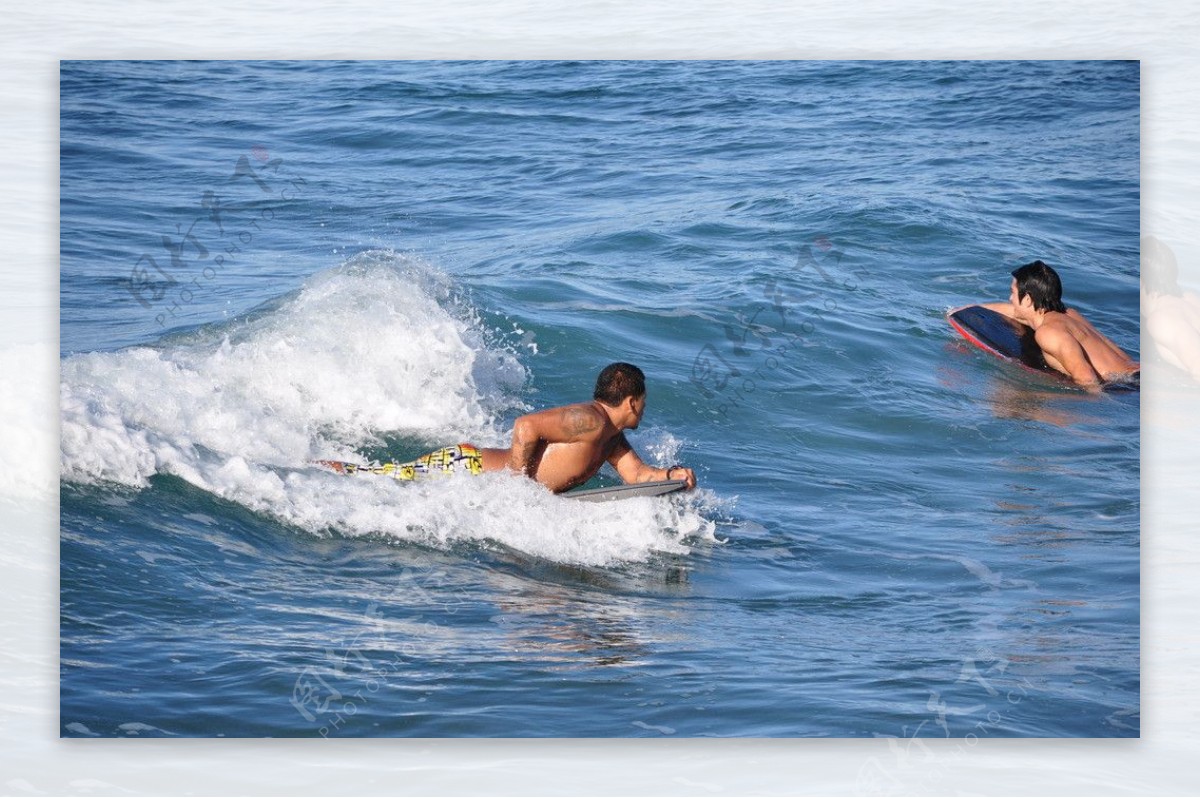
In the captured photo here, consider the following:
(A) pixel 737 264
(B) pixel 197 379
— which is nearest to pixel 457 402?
(B) pixel 197 379

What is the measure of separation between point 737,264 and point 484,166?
4.87 feet

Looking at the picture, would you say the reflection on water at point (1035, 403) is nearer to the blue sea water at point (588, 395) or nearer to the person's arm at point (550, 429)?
the blue sea water at point (588, 395)

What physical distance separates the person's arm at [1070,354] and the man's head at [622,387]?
243cm

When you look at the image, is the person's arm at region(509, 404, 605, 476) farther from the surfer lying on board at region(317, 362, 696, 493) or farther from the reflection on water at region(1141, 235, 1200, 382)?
the reflection on water at region(1141, 235, 1200, 382)

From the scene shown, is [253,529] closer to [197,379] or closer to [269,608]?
[269,608]

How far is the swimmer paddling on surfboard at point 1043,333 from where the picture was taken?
6.86 meters

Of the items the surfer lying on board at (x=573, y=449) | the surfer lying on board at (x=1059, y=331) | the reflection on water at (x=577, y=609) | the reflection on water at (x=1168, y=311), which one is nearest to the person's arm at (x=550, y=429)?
the surfer lying on board at (x=573, y=449)

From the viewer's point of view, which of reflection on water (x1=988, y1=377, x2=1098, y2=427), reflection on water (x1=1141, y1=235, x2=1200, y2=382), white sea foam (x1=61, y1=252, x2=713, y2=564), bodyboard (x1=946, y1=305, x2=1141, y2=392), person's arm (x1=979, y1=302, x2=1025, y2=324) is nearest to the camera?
reflection on water (x1=1141, y1=235, x2=1200, y2=382)

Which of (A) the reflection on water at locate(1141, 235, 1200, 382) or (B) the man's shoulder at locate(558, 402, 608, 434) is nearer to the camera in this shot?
(A) the reflection on water at locate(1141, 235, 1200, 382)

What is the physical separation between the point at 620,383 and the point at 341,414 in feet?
5.70

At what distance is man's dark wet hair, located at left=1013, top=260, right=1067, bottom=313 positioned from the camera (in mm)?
7246

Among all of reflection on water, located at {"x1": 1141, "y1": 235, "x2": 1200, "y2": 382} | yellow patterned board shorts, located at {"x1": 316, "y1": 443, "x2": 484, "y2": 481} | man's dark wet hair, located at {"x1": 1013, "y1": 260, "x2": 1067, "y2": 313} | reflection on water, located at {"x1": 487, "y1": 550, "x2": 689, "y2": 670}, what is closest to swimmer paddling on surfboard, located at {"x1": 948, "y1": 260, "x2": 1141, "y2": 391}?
man's dark wet hair, located at {"x1": 1013, "y1": 260, "x2": 1067, "y2": 313}

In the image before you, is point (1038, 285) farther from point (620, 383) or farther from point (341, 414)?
point (341, 414)

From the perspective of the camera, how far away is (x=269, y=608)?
541cm
